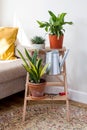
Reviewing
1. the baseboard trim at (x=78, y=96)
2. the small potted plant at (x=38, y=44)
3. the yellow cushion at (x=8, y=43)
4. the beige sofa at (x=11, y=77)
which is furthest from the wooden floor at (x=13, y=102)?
the small potted plant at (x=38, y=44)

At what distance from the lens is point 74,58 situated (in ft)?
8.68

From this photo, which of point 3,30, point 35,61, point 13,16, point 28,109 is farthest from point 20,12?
point 28,109

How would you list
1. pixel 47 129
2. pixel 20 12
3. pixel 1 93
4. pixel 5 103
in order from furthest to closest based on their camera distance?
pixel 20 12 → pixel 5 103 → pixel 1 93 → pixel 47 129

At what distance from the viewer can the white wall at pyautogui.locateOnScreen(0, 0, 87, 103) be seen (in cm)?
254

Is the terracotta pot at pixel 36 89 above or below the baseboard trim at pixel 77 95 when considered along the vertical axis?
above

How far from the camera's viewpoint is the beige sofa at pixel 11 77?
2315mm

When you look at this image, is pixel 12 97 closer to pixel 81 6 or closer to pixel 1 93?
pixel 1 93

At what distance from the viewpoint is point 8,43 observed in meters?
2.82

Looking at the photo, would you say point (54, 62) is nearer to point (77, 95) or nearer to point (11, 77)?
point (11, 77)

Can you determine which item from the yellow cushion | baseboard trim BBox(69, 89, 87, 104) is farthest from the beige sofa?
baseboard trim BBox(69, 89, 87, 104)

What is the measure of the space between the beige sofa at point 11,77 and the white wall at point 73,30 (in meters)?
0.59

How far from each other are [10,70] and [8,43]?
1.88 feet

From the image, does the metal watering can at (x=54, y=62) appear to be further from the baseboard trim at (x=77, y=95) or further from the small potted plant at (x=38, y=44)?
the baseboard trim at (x=77, y=95)

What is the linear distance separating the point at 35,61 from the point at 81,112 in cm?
76
